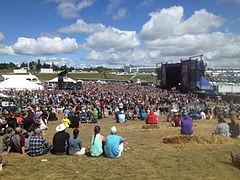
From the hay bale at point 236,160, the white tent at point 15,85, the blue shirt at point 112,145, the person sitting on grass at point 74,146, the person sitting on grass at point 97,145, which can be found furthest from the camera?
the white tent at point 15,85

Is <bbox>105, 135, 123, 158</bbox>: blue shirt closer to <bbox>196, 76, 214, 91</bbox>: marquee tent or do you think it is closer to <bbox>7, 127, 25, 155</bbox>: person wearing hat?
<bbox>7, 127, 25, 155</bbox>: person wearing hat

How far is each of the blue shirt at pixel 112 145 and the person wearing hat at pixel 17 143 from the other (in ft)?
9.51

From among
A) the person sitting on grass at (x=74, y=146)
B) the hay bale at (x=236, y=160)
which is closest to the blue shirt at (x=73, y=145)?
the person sitting on grass at (x=74, y=146)

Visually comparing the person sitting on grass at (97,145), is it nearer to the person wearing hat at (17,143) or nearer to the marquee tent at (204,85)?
the person wearing hat at (17,143)

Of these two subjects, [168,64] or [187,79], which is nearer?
[187,79]

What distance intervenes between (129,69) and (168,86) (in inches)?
5136

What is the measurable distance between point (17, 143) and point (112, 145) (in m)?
3.29

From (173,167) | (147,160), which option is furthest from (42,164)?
(173,167)

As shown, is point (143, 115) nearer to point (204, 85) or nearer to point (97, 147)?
point (97, 147)

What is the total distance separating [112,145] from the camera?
10.4 metres

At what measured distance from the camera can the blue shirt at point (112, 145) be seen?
10360 millimetres

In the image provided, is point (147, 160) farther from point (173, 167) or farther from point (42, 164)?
point (42, 164)

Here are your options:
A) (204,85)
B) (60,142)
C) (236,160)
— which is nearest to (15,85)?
(204,85)

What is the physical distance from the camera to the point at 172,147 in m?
12.2
